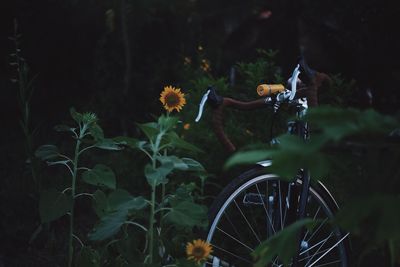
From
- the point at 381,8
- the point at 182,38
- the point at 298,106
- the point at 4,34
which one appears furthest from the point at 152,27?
the point at 298,106

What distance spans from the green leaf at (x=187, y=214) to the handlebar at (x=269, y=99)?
1.08 ft

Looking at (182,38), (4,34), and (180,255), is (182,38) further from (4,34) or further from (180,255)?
(180,255)

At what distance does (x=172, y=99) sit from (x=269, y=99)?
1.37 ft

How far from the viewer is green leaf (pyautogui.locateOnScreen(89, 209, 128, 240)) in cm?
209

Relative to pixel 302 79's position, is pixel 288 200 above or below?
below

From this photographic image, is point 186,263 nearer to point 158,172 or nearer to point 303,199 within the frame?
point 158,172

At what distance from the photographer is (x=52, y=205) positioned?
7.72 ft

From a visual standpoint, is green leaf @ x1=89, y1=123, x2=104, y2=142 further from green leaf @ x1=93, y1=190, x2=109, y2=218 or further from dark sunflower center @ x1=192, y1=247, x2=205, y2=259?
dark sunflower center @ x1=192, y1=247, x2=205, y2=259

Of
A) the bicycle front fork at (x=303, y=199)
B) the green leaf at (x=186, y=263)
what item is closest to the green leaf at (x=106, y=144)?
the green leaf at (x=186, y=263)

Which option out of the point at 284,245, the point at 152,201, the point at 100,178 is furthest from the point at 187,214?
the point at 284,245

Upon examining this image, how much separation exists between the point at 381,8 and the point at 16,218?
9.68 ft

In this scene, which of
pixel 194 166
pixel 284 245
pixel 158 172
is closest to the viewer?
pixel 284 245

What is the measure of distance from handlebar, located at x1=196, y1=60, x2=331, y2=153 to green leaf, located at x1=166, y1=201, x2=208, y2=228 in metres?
0.33

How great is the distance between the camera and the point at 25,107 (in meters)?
2.83
